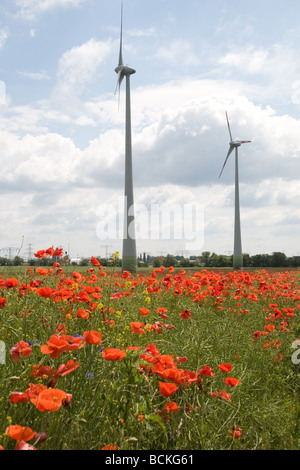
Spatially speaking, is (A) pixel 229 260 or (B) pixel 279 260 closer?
(B) pixel 279 260

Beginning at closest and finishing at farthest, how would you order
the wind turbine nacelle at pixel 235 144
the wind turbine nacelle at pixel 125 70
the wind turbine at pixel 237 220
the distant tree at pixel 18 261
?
the distant tree at pixel 18 261
the wind turbine nacelle at pixel 125 70
the wind turbine at pixel 237 220
the wind turbine nacelle at pixel 235 144

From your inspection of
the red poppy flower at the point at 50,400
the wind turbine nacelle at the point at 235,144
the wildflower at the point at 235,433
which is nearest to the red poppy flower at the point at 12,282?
the red poppy flower at the point at 50,400

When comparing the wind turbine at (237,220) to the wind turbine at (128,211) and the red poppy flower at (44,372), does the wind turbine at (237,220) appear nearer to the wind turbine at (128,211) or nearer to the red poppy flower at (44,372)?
the wind turbine at (128,211)

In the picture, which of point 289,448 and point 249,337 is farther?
point 249,337

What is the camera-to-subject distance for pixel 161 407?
2.67m

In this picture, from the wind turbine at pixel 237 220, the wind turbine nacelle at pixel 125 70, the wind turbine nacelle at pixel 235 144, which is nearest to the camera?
the wind turbine nacelle at pixel 125 70

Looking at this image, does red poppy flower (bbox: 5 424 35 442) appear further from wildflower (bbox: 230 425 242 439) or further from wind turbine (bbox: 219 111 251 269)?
wind turbine (bbox: 219 111 251 269)

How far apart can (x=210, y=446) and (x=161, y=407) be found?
0.43m

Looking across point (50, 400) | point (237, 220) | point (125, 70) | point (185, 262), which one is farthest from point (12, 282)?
point (185, 262)

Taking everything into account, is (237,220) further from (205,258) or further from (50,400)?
(50,400)

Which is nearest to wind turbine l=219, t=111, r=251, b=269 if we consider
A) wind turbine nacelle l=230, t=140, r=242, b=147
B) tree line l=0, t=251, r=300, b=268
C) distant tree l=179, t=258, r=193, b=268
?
wind turbine nacelle l=230, t=140, r=242, b=147

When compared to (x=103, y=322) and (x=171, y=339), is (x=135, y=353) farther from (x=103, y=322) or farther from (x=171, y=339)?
(x=171, y=339)

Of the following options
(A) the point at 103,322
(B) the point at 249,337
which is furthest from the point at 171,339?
(B) the point at 249,337

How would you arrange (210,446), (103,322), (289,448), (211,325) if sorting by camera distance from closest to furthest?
(210,446) → (289,448) → (103,322) → (211,325)
